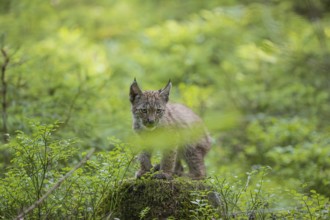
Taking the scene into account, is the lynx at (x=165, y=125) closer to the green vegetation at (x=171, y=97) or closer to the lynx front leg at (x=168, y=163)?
the lynx front leg at (x=168, y=163)

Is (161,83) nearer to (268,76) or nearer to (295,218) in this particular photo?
(268,76)

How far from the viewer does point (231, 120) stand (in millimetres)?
1944

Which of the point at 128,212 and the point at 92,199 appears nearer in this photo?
the point at 92,199

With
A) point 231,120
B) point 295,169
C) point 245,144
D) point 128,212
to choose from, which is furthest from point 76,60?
point 231,120

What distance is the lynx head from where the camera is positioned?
6117 mm

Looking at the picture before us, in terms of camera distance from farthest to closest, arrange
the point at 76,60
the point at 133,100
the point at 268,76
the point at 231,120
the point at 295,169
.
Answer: the point at 268,76 → the point at 76,60 → the point at 295,169 → the point at 133,100 → the point at 231,120

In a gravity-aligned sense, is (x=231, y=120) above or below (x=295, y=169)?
above

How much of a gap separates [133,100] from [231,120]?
4646 mm

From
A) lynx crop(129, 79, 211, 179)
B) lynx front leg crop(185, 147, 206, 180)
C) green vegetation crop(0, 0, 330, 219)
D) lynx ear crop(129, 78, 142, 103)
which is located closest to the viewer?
green vegetation crop(0, 0, 330, 219)

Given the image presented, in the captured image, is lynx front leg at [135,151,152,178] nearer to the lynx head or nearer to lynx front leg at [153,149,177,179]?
lynx front leg at [153,149,177,179]

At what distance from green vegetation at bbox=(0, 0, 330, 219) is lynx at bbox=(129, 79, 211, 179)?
35 cm

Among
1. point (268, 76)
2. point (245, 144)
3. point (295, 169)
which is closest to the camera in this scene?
point (295, 169)

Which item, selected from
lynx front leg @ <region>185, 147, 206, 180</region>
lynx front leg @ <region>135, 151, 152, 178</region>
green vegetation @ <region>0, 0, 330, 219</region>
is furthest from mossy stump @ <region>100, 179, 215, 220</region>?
lynx front leg @ <region>185, 147, 206, 180</region>

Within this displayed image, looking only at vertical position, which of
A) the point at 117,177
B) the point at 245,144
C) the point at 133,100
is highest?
the point at 133,100
